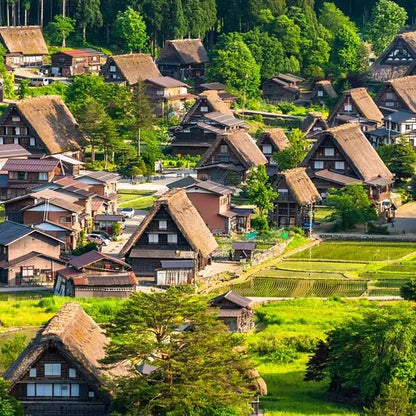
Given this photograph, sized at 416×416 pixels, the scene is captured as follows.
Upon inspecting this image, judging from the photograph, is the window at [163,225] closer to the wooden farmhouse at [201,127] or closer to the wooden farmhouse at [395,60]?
the wooden farmhouse at [201,127]

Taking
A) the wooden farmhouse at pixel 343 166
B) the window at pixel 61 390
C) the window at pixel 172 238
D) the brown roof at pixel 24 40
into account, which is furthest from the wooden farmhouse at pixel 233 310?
the brown roof at pixel 24 40

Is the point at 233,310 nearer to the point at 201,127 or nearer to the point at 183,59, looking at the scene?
the point at 201,127

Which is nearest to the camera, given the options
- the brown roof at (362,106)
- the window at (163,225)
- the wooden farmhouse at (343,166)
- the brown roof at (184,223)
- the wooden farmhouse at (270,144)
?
the brown roof at (184,223)

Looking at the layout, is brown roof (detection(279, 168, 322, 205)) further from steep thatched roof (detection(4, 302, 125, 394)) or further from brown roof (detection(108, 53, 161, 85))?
steep thatched roof (detection(4, 302, 125, 394))

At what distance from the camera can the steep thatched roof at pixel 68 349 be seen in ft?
103

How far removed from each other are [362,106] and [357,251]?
69.7ft

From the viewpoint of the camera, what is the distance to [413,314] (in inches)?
1361

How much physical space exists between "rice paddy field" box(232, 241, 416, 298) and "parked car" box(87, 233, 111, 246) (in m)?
5.34

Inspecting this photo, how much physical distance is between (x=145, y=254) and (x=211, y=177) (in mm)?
14826

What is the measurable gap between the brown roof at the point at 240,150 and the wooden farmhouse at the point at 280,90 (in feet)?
56.4

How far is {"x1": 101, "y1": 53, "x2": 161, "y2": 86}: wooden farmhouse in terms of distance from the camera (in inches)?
2970

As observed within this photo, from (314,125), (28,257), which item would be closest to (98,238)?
(28,257)

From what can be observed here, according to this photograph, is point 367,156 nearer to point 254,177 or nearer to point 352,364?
point 254,177

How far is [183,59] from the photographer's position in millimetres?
81500
